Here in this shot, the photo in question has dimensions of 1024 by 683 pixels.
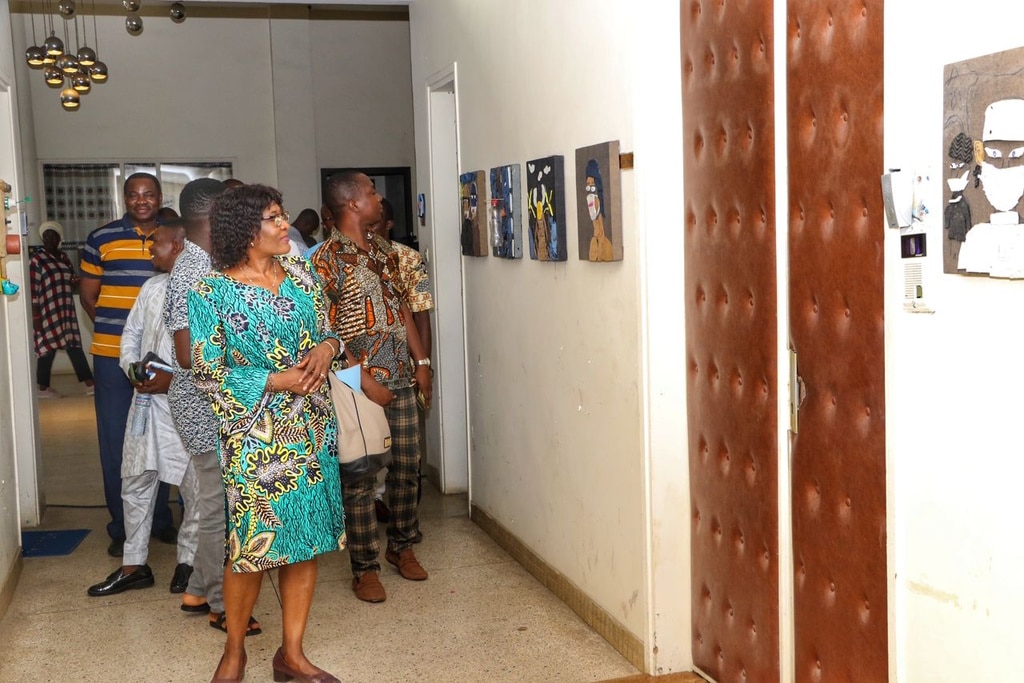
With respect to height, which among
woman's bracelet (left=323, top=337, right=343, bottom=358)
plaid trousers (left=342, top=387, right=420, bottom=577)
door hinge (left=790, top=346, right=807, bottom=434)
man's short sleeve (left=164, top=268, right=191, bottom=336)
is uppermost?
man's short sleeve (left=164, top=268, right=191, bottom=336)

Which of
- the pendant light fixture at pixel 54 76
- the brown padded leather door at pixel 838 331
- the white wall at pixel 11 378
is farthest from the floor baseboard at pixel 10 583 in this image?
the pendant light fixture at pixel 54 76

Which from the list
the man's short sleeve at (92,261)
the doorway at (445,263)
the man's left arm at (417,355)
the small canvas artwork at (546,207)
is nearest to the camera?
the small canvas artwork at (546,207)

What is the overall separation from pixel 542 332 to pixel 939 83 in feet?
7.70

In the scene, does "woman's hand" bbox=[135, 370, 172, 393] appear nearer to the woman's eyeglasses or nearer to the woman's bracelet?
the woman's bracelet

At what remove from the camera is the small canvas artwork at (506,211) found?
181 inches

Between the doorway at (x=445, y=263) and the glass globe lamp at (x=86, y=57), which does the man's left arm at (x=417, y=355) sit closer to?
the doorway at (x=445, y=263)

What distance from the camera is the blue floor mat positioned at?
5.32 metres

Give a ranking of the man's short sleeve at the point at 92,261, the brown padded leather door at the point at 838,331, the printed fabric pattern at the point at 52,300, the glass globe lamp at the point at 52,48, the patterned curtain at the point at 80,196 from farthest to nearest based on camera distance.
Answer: the patterned curtain at the point at 80,196
the printed fabric pattern at the point at 52,300
the glass globe lamp at the point at 52,48
the man's short sleeve at the point at 92,261
the brown padded leather door at the point at 838,331

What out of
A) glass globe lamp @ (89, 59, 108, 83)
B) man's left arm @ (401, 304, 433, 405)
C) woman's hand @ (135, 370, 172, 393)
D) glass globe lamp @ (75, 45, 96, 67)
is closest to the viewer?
woman's hand @ (135, 370, 172, 393)

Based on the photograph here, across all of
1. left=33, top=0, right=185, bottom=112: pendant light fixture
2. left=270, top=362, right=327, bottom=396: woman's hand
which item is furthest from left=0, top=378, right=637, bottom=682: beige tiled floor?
left=33, top=0, right=185, bottom=112: pendant light fixture

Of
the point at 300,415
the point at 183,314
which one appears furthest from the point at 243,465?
the point at 183,314

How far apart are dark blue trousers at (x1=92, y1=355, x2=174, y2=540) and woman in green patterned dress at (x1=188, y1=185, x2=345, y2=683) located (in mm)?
2014

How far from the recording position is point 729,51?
122 inches

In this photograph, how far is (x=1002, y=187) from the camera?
2102 mm
